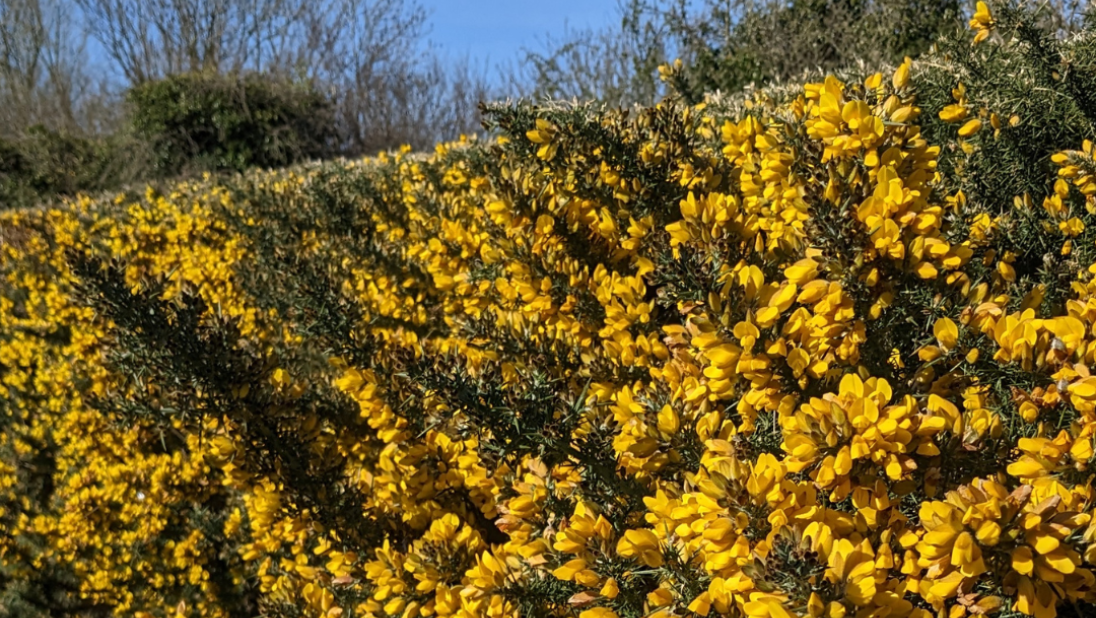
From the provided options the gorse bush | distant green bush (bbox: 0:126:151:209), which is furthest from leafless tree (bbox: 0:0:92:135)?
the gorse bush

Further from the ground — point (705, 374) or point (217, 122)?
point (217, 122)

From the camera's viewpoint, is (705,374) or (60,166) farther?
(60,166)

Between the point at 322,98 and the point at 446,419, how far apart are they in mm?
11100

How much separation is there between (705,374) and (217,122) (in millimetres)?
11145

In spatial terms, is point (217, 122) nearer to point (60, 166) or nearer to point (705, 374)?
point (60, 166)

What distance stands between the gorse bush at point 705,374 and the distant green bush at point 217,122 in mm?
8372

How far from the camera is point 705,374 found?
1.22 m

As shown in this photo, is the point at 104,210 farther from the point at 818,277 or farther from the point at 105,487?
the point at 818,277

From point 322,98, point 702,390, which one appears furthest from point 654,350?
point 322,98

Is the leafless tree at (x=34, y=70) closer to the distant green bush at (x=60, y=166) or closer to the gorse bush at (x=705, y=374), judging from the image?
the distant green bush at (x=60, y=166)

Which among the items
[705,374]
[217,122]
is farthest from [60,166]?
[705,374]

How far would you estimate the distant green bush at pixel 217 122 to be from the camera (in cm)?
1080

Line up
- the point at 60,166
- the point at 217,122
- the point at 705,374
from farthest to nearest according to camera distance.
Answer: the point at 60,166
the point at 217,122
the point at 705,374

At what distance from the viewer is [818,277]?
1.27 m
